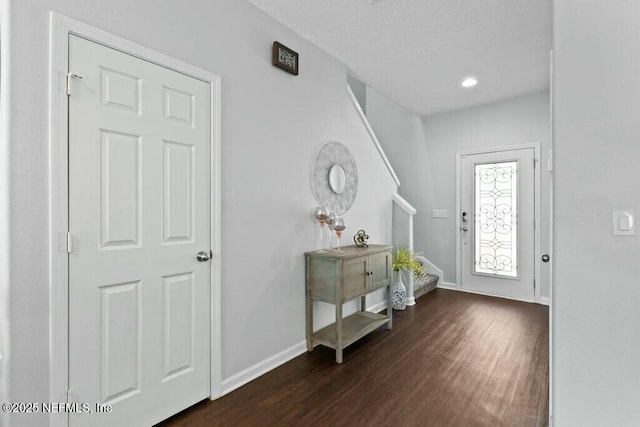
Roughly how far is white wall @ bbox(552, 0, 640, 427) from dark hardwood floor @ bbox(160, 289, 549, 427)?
50 centimetres

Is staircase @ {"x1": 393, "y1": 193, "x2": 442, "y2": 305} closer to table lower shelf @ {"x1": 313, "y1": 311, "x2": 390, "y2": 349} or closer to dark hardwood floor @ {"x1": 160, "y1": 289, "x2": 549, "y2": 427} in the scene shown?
dark hardwood floor @ {"x1": 160, "y1": 289, "x2": 549, "y2": 427}

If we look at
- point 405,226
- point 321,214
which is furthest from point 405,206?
point 321,214

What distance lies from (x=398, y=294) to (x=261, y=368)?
6.75 ft

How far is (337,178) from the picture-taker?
3.15 meters

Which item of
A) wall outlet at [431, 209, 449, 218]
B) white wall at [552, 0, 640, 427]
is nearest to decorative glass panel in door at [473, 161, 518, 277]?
wall outlet at [431, 209, 449, 218]

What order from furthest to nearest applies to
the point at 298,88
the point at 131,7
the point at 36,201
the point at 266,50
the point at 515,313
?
the point at 515,313 < the point at 298,88 < the point at 266,50 < the point at 131,7 < the point at 36,201

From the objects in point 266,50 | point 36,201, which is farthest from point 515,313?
point 36,201

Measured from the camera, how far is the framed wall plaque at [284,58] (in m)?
2.45

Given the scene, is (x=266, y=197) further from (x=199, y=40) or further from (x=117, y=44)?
(x=117, y=44)

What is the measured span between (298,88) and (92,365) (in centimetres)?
238

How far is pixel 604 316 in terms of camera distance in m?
1.47

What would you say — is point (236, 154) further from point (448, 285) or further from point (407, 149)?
point (448, 285)

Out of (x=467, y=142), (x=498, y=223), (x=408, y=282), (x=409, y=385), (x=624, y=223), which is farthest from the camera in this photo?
(x=467, y=142)

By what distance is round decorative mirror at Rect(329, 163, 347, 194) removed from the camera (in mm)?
3076
